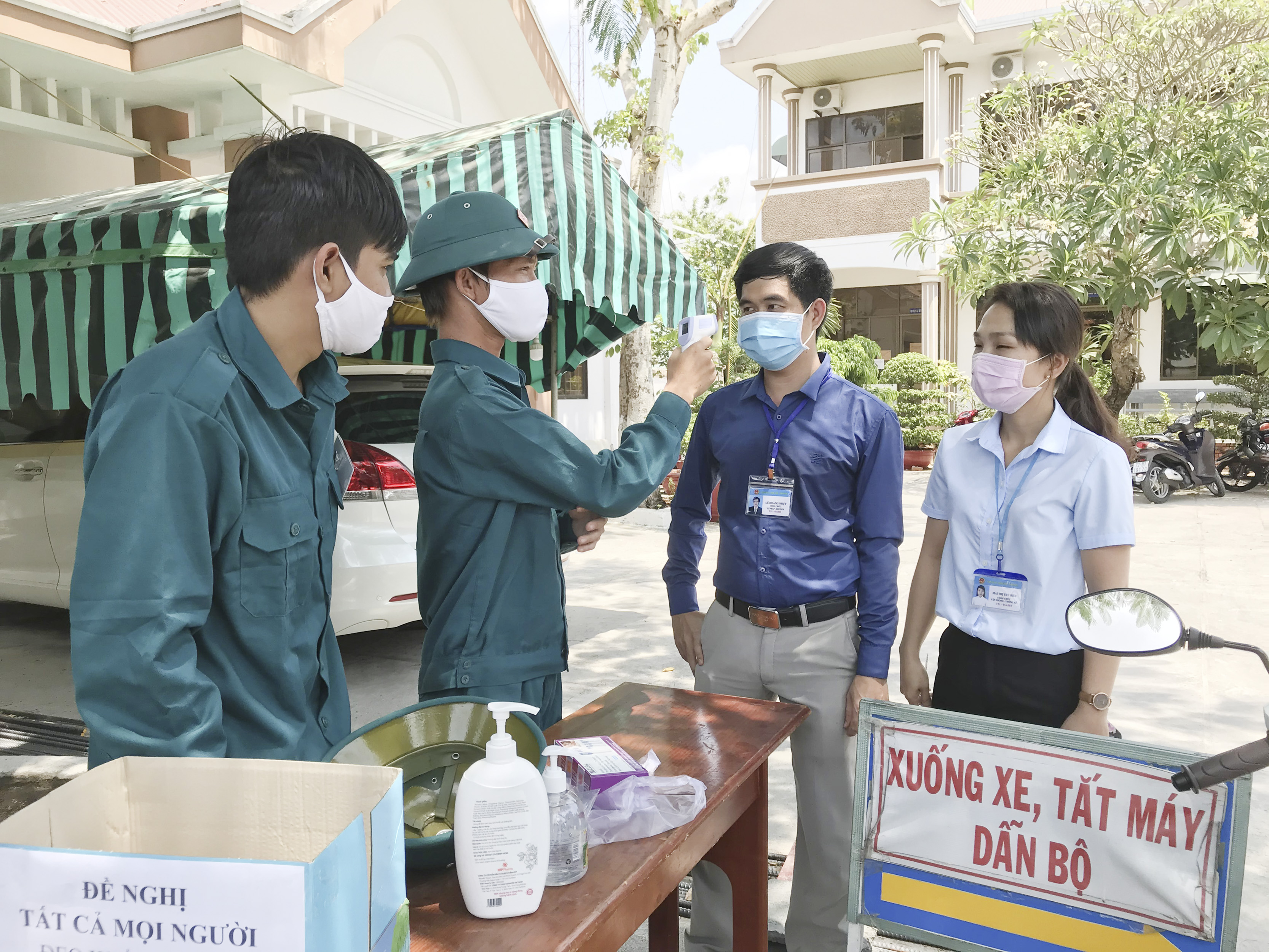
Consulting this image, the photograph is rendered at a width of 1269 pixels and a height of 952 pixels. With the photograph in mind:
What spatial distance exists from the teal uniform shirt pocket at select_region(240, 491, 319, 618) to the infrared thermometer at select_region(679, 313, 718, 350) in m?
1.00

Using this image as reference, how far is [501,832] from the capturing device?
4.23ft

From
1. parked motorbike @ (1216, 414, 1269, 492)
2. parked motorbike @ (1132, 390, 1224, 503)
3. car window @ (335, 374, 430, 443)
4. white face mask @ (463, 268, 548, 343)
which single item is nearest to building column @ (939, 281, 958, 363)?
parked motorbike @ (1216, 414, 1269, 492)

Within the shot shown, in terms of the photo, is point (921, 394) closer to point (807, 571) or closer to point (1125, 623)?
point (807, 571)

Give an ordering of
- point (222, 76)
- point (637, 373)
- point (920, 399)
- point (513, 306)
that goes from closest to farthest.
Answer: point (513, 306), point (222, 76), point (637, 373), point (920, 399)

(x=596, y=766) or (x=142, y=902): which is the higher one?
(x=142, y=902)

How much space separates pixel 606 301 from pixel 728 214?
14.7 metres

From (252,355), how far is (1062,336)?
193 cm

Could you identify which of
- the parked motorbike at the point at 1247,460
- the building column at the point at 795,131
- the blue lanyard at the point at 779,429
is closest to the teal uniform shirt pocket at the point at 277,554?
the blue lanyard at the point at 779,429

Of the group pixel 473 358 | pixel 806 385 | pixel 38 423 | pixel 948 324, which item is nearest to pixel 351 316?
pixel 473 358

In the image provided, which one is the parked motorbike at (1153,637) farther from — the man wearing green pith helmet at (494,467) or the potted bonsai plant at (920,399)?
the potted bonsai plant at (920,399)

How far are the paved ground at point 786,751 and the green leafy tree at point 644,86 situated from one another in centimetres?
249

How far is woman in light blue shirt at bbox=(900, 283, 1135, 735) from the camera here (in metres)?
2.26

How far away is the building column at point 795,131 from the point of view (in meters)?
21.4

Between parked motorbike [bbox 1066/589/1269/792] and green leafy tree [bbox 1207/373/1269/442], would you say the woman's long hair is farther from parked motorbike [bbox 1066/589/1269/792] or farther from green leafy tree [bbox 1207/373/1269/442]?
green leafy tree [bbox 1207/373/1269/442]
